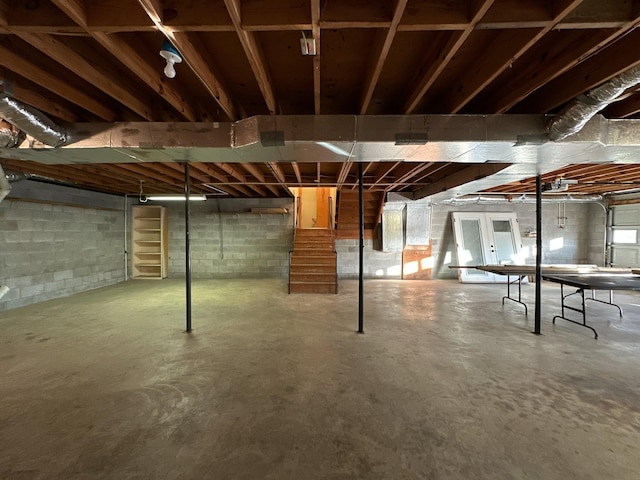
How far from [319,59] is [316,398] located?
2249 mm

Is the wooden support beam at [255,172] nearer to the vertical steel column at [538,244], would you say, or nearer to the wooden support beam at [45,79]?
the wooden support beam at [45,79]

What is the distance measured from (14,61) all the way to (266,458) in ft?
8.75

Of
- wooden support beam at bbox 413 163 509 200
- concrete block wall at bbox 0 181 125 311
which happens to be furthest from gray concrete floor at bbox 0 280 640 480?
wooden support beam at bbox 413 163 509 200

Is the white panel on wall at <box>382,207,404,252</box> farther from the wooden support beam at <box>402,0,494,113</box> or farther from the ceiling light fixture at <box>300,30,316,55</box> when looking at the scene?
the ceiling light fixture at <box>300,30,316,55</box>

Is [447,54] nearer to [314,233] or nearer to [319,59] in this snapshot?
[319,59]

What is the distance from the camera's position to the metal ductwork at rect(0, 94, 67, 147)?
1.86m

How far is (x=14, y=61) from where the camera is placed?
1.65m

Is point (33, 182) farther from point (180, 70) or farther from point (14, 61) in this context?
point (180, 70)

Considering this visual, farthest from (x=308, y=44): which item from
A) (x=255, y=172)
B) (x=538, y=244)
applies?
(x=538, y=244)

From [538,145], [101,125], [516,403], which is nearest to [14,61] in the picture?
[101,125]

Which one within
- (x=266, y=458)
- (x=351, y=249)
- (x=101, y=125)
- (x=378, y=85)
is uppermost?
(x=378, y=85)

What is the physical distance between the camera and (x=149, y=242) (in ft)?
22.7

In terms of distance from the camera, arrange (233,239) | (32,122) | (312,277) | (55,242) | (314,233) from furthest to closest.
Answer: (233,239), (314,233), (312,277), (55,242), (32,122)

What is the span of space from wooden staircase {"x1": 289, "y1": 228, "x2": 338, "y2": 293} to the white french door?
3196mm
